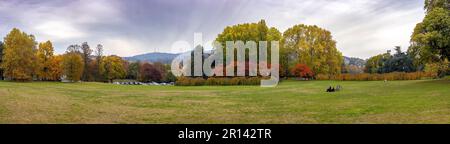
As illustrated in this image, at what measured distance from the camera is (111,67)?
286 feet

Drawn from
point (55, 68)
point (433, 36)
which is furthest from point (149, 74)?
point (433, 36)

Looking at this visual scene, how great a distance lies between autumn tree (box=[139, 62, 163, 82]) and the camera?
93062mm

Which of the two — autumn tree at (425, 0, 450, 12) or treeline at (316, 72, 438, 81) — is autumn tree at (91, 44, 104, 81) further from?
autumn tree at (425, 0, 450, 12)

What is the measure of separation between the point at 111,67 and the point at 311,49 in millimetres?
48561

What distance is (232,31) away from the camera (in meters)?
67.1

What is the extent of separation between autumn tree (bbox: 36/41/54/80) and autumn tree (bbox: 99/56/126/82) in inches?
738

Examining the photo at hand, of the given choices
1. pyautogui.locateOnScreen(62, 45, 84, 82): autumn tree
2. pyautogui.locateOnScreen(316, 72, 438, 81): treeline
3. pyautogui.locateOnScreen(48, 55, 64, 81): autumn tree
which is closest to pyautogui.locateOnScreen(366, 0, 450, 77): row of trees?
pyautogui.locateOnScreen(316, 72, 438, 81): treeline

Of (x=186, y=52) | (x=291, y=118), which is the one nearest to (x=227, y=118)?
(x=291, y=118)

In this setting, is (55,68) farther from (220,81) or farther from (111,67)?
(220,81)
